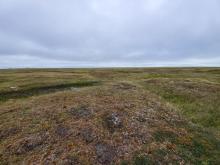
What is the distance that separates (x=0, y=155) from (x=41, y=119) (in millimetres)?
5636

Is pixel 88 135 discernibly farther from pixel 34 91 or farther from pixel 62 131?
pixel 34 91

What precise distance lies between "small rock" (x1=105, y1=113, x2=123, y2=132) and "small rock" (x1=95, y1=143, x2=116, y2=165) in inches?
111

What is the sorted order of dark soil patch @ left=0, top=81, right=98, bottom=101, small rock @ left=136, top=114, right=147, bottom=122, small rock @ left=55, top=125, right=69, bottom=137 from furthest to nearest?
dark soil patch @ left=0, top=81, right=98, bottom=101 < small rock @ left=136, top=114, right=147, bottom=122 < small rock @ left=55, top=125, right=69, bottom=137

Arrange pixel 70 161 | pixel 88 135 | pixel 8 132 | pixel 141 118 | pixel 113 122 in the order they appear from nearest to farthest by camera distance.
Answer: pixel 70 161
pixel 88 135
pixel 8 132
pixel 113 122
pixel 141 118

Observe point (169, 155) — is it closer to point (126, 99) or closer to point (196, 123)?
point (196, 123)

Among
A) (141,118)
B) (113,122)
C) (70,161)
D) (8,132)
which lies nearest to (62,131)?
(70,161)

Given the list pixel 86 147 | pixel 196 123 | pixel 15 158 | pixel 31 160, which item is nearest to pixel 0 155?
pixel 15 158

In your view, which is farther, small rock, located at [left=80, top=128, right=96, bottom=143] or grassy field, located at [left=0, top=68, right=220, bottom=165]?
small rock, located at [left=80, top=128, right=96, bottom=143]

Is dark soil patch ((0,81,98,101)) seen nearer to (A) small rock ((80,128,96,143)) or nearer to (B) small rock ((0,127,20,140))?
(B) small rock ((0,127,20,140))

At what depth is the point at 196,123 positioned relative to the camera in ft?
87.8

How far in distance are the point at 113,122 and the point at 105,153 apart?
519 cm

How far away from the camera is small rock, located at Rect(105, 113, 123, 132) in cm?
2209

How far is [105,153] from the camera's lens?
1802cm

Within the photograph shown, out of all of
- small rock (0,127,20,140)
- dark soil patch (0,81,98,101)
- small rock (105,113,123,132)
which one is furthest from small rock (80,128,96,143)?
dark soil patch (0,81,98,101)
